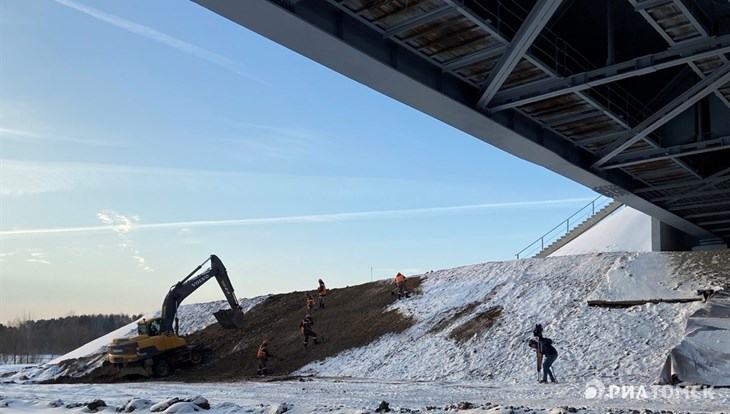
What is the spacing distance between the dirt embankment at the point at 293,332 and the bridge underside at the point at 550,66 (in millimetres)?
9837

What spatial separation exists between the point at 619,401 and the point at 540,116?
35.5 feet

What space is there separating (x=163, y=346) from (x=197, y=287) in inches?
134

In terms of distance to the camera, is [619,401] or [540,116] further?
[540,116]

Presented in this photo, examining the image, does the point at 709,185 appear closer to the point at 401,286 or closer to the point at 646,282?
the point at 646,282

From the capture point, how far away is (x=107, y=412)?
12094 millimetres

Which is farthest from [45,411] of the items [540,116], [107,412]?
[540,116]

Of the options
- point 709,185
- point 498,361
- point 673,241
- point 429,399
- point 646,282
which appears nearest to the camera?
point 429,399

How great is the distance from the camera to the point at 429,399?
554 inches

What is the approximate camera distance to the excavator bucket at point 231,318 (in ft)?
103

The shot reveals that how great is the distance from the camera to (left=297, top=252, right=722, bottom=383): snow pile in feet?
65.1

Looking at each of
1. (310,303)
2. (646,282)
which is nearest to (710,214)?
(646,282)

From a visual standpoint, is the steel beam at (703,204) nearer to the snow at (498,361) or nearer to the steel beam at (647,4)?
the snow at (498,361)

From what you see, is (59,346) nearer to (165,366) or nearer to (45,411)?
(165,366)

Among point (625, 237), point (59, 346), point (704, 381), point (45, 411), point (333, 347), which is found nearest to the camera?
point (45, 411)
